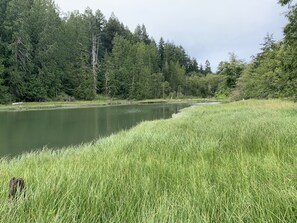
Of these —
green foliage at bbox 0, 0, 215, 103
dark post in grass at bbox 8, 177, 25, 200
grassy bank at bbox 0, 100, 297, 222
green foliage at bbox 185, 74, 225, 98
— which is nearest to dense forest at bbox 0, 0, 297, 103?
green foliage at bbox 0, 0, 215, 103

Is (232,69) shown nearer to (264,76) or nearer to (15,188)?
(264,76)

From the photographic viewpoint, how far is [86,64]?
6744 centimetres

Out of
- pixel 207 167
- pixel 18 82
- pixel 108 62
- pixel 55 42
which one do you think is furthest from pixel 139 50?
pixel 207 167

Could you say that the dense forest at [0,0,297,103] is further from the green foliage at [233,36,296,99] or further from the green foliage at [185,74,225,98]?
the green foliage at [185,74,225,98]

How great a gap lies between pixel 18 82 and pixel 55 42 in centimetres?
1269

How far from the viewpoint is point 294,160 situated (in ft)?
12.3

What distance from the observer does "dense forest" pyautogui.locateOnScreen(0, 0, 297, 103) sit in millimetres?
35281

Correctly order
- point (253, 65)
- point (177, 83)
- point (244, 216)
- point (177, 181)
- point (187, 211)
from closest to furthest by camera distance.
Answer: point (244, 216) → point (187, 211) → point (177, 181) → point (253, 65) → point (177, 83)

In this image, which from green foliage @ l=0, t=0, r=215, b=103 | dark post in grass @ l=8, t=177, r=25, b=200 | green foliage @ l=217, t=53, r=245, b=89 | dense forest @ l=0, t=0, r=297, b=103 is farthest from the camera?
green foliage @ l=217, t=53, r=245, b=89

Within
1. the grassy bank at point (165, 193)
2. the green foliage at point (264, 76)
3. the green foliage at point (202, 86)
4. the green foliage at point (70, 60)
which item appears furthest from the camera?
the green foliage at point (202, 86)

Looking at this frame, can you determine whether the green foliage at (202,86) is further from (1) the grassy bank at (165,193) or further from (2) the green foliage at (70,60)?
(1) the grassy bank at (165,193)

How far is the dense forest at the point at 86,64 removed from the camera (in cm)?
3528

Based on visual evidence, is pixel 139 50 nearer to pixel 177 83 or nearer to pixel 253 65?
pixel 177 83

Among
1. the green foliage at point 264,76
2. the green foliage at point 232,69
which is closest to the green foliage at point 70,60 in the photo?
the green foliage at point 232,69
